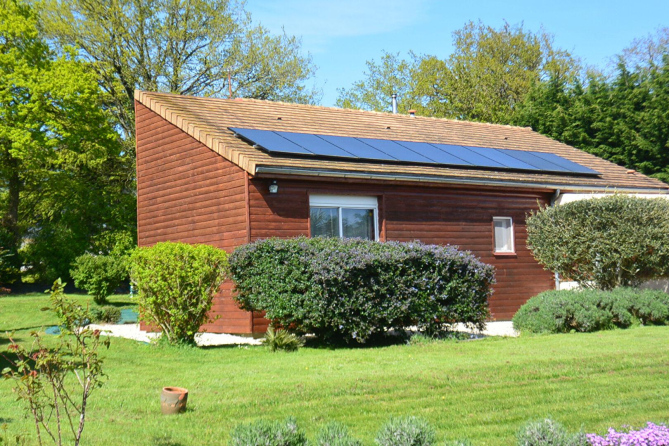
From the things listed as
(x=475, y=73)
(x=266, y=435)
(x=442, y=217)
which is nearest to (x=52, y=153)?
(x=442, y=217)

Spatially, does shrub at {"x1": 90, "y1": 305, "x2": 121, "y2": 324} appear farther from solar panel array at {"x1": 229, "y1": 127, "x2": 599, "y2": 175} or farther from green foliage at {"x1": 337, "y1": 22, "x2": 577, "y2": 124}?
green foliage at {"x1": 337, "y1": 22, "x2": 577, "y2": 124}

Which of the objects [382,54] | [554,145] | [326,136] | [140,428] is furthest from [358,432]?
[382,54]

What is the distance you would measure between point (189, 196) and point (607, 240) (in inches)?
361

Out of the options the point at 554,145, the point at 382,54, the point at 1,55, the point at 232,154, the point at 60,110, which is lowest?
the point at 232,154

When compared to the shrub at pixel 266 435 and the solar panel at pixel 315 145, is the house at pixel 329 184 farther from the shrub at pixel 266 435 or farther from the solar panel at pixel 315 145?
the shrub at pixel 266 435

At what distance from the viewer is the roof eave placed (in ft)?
45.0

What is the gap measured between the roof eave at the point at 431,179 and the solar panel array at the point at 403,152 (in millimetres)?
658

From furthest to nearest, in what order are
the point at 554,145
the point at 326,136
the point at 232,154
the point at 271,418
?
the point at 554,145, the point at 326,136, the point at 232,154, the point at 271,418

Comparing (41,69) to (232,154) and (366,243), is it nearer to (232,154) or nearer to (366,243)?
(232,154)

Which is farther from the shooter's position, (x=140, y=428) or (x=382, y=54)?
(x=382, y=54)

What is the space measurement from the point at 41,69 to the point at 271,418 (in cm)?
2522

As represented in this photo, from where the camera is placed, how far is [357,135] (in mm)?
17953

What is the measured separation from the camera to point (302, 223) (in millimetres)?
14391

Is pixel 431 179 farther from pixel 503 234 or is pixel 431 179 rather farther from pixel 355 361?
pixel 355 361
